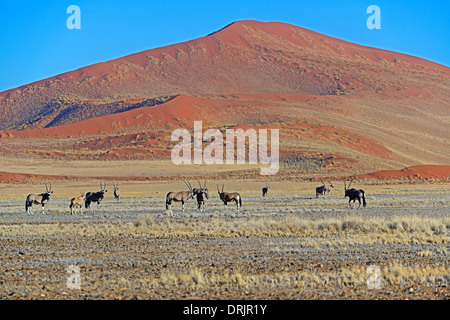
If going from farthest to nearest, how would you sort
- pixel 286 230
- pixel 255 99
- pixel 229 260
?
pixel 255 99
pixel 286 230
pixel 229 260

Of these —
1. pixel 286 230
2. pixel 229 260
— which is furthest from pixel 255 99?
pixel 229 260

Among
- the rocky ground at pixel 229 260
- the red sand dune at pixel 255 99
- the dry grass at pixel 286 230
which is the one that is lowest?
the rocky ground at pixel 229 260

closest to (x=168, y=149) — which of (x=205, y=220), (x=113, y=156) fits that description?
(x=113, y=156)

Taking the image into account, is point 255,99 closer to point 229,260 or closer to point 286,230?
point 286,230

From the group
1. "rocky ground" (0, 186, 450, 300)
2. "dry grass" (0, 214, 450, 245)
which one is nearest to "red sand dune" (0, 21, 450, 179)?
"dry grass" (0, 214, 450, 245)

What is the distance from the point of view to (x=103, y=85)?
149m

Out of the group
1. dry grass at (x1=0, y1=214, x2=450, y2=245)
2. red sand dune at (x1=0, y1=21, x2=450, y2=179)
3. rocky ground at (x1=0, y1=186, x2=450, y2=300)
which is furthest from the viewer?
red sand dune at (x1=0, y1=21, x2=450, y2=179)

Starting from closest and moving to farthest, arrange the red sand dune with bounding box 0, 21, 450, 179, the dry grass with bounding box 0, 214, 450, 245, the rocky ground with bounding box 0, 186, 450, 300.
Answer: the rocky ground with bounding box 0, 186, 450, 300
the dry grass with bounding box 0, 214, 450, 245
the red sand dune with bounding box 0, 21, 450, 179

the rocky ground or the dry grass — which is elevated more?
the dry grass

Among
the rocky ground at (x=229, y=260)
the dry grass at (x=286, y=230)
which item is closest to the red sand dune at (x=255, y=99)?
the dry grass at (x=286, y=230)

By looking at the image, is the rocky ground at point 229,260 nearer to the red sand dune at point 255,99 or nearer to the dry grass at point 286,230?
the dry grass at point 286,230

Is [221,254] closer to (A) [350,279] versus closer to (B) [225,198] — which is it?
(A) [350,279]

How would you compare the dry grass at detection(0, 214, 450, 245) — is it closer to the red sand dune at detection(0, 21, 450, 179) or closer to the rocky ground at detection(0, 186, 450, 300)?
the rocky ground at detection(0, 186, 450, 300)
